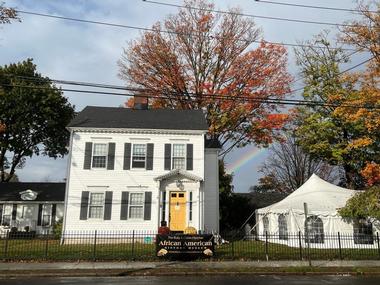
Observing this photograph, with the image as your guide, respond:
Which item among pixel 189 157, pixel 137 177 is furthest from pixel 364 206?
pixel 137 177

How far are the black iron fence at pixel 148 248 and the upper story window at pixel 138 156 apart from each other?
4.21 metres

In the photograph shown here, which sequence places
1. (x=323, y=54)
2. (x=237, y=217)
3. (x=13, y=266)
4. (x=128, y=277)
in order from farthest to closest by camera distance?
(x=323, y=54), (x=237, y=217), (x=13, y=266), (x=128, y=277)

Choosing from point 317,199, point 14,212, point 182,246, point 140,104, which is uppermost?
point 140,104

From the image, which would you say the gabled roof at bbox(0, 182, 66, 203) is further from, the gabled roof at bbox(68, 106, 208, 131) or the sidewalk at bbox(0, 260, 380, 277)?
the sidewalk at bbox(0, 260, 380, 277)

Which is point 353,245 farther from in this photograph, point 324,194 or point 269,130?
point 269,130

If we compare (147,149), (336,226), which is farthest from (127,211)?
(336,226)

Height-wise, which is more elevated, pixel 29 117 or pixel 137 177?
pixel 29 117

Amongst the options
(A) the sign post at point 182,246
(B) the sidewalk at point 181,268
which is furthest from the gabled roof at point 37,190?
(A) the sign post at point 182,246

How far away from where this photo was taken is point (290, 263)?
701 inches

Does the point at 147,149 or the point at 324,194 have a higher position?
the point at 147,149

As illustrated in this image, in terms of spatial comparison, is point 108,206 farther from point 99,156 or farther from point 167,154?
point 167,154

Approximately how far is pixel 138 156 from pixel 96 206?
13.1 ft

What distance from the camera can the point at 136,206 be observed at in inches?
1016

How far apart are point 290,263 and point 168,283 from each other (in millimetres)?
6695
